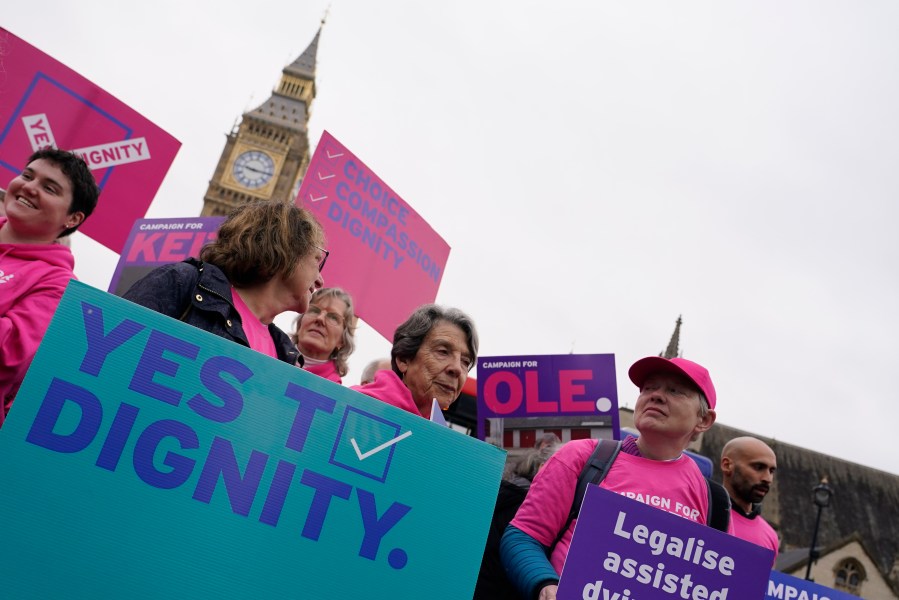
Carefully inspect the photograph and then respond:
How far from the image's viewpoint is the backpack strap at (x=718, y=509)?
2.60 m

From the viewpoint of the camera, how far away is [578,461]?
267 centimetres

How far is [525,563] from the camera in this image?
233 centimetres

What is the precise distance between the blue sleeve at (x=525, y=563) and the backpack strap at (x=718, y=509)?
651 mm

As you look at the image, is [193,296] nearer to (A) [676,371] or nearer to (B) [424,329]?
(B) [424,329]

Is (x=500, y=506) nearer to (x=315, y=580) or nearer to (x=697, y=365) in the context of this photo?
(x=697, y=365)

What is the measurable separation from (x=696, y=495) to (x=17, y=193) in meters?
2.67

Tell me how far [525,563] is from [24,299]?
71.4 inches

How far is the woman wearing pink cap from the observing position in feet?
8.12

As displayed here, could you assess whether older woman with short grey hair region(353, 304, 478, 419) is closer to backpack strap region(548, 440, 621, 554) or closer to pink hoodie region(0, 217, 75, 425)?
backpack strap region(548, 440, 621, 554)

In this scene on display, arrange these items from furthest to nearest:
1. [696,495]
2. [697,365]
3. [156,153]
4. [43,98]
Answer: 1. [156,153]
2. [43,98]
3. [697,365]
4. [696,495]

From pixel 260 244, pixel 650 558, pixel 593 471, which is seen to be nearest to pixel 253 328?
pixel 260 244

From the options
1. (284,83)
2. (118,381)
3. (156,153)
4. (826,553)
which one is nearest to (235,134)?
(284,83)

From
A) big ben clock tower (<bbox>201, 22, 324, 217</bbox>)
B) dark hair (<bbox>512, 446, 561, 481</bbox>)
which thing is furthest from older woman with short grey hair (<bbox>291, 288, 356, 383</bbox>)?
big ben clock tower (<bbox>201, 22, 324, 217</bbox>)

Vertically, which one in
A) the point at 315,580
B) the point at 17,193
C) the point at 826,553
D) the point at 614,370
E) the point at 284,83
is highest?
→ the point at 284,83
